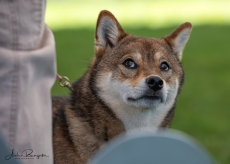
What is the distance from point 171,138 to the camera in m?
2.07

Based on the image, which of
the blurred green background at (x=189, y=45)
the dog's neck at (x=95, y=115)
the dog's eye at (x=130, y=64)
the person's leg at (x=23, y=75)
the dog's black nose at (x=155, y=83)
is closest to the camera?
the person's leg at (x=23, y=75)

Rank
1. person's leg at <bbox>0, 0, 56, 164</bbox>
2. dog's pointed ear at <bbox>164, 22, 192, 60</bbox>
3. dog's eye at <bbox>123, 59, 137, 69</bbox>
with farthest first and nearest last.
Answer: dog's pointed ear at <bbox>164, 22, 192, 60</bbox> → dog's eye at <bbox>123, 59, 137, 69</bbox> → person's leg at <bbox>0, 0, 56, 164</bbox>

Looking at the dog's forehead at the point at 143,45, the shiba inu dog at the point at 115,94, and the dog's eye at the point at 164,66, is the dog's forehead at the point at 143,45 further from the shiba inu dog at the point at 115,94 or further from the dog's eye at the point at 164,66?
the dog's eye at the point at 164,66

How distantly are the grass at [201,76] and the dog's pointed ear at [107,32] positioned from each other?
3.59 feet

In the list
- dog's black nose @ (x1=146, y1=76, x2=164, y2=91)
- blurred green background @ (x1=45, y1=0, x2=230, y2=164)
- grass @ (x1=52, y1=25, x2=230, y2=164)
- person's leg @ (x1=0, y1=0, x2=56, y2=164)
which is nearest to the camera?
person's leg @ (x1=0, y1=0, x2=56, y2=164)

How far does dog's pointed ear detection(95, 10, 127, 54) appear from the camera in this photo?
3.97 metres

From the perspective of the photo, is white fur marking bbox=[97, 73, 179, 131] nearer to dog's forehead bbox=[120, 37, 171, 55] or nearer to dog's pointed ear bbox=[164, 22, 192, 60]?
dog's forehead bbox=[120, 37, 171, 55]

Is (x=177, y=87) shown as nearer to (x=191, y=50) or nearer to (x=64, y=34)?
(x=191, y=50)

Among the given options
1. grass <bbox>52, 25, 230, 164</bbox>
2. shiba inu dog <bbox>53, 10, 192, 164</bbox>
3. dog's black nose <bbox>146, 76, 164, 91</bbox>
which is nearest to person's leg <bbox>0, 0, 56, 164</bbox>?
shiba inu dog <bbox>53, 10, 192, 164</bbox>

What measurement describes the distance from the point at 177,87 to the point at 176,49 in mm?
365

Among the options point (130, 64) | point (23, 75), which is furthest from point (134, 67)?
point (23, 75)

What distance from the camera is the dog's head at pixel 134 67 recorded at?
12.1 feet

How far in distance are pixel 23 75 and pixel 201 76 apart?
5766 mm

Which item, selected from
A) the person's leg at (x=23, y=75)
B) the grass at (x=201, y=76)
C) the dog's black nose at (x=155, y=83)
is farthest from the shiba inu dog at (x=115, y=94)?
the grass at (x=201, y=76)
